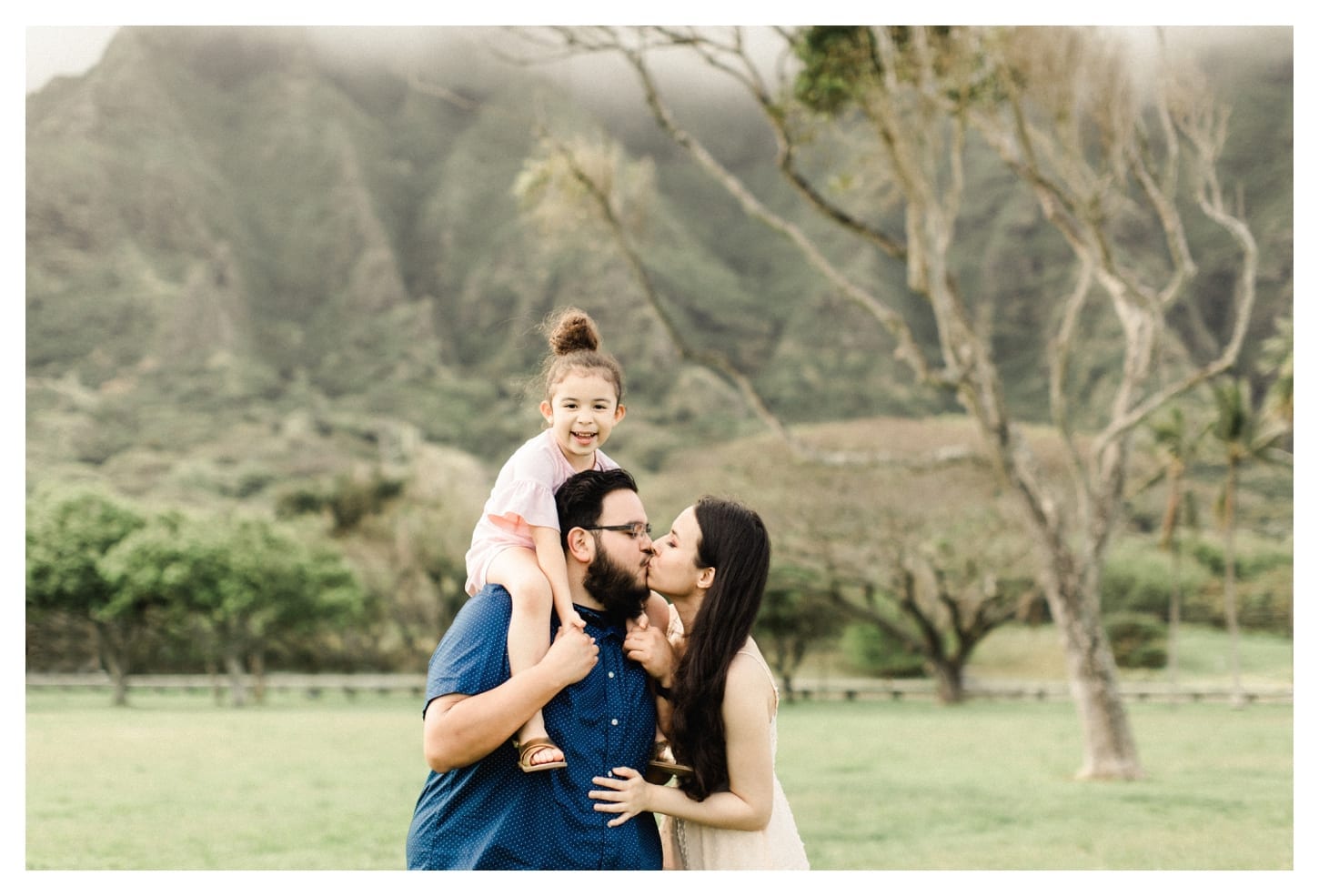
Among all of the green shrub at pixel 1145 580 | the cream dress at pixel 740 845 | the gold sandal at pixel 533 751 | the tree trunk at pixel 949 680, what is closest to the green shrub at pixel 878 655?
the green shrub at pixel 1145 580

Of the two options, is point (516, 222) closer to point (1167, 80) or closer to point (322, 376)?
point (322, 376)

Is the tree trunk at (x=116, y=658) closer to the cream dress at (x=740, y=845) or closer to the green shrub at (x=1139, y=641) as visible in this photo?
the green shrub at (x=1139, y=641)

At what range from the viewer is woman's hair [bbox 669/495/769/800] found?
215cm

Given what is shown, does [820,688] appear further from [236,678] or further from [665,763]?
[665,763]

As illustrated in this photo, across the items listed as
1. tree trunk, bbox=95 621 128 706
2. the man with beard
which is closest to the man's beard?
the man with beard

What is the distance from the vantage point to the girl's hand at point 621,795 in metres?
2.16

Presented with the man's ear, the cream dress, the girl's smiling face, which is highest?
the girl's smiling face

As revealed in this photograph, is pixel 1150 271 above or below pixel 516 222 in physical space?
below

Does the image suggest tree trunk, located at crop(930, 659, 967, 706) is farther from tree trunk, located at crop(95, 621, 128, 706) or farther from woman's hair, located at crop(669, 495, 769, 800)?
woman's hair, located at crop(669, 495, 769, 800)

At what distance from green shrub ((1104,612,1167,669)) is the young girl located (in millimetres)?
28698

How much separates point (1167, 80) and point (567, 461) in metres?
8.64

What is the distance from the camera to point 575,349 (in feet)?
9.11

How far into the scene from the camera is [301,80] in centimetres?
5834
